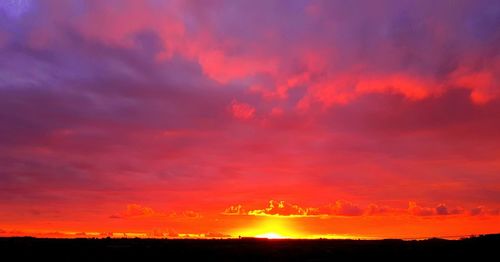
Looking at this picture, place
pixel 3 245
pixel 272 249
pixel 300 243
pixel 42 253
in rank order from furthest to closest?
pixel 300 243
pixel 272 249
pixel 3 245
pixel 42 253

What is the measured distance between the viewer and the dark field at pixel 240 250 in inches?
2525

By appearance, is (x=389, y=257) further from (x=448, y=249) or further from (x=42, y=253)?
(x=42, y=253)

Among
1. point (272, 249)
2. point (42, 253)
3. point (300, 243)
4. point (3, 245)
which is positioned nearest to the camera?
Answer: point (42, 253)

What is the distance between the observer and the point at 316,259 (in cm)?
6506

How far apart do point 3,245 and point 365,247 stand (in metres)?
45.9

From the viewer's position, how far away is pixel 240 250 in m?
71.1

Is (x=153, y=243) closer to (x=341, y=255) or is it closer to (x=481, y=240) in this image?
(x=341, y=255)

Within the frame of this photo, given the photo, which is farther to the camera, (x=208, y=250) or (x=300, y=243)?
(x=300, y=243)

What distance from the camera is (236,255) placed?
67.1 meters

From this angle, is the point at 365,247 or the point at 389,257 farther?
the point at 365,247

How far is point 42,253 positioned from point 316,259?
31227 millimetres

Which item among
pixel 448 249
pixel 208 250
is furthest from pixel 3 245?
pixel 448 249

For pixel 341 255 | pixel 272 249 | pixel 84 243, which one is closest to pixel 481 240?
pixel 341 255

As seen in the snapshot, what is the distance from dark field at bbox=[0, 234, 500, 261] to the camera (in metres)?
64.1
